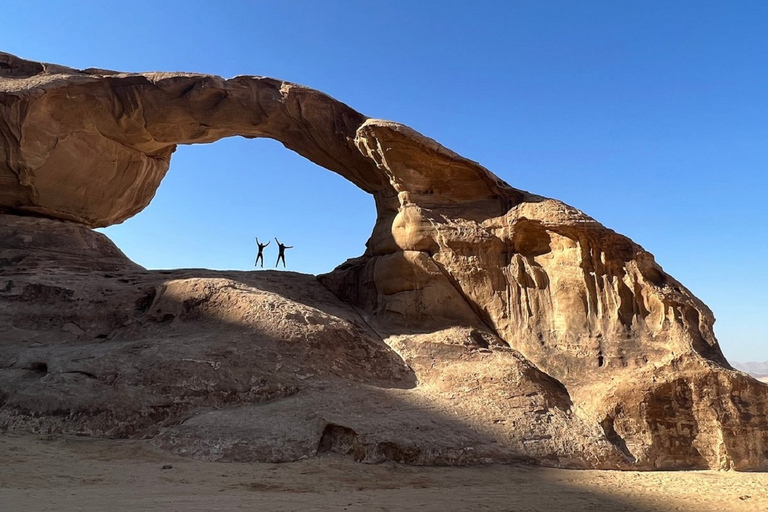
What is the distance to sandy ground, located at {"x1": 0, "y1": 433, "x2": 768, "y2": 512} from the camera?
4609mm

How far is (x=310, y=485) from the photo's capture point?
18.1 ft

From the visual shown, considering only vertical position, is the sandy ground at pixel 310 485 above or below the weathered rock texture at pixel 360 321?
below

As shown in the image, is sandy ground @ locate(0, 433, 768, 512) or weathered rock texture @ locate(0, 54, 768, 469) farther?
weathered rock texture @ locate(0, 54, 768, 469)

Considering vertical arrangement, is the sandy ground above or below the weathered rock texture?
below

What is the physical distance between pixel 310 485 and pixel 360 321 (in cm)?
512

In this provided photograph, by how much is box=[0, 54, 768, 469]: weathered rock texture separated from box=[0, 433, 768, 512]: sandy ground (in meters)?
0.39

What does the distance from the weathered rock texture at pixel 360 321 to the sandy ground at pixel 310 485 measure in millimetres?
391

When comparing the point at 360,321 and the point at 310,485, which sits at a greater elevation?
the point at 360,321

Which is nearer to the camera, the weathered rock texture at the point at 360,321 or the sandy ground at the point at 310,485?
the sandy ground at the point at 310,485

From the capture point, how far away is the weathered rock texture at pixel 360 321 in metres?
7.20

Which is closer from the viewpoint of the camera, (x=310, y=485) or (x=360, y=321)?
(x=310, y=485)

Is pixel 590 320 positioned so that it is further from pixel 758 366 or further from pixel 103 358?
pixel 758 366

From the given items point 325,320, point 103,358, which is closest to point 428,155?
point 325,320

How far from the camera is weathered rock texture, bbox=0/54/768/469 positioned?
720 centimetres
